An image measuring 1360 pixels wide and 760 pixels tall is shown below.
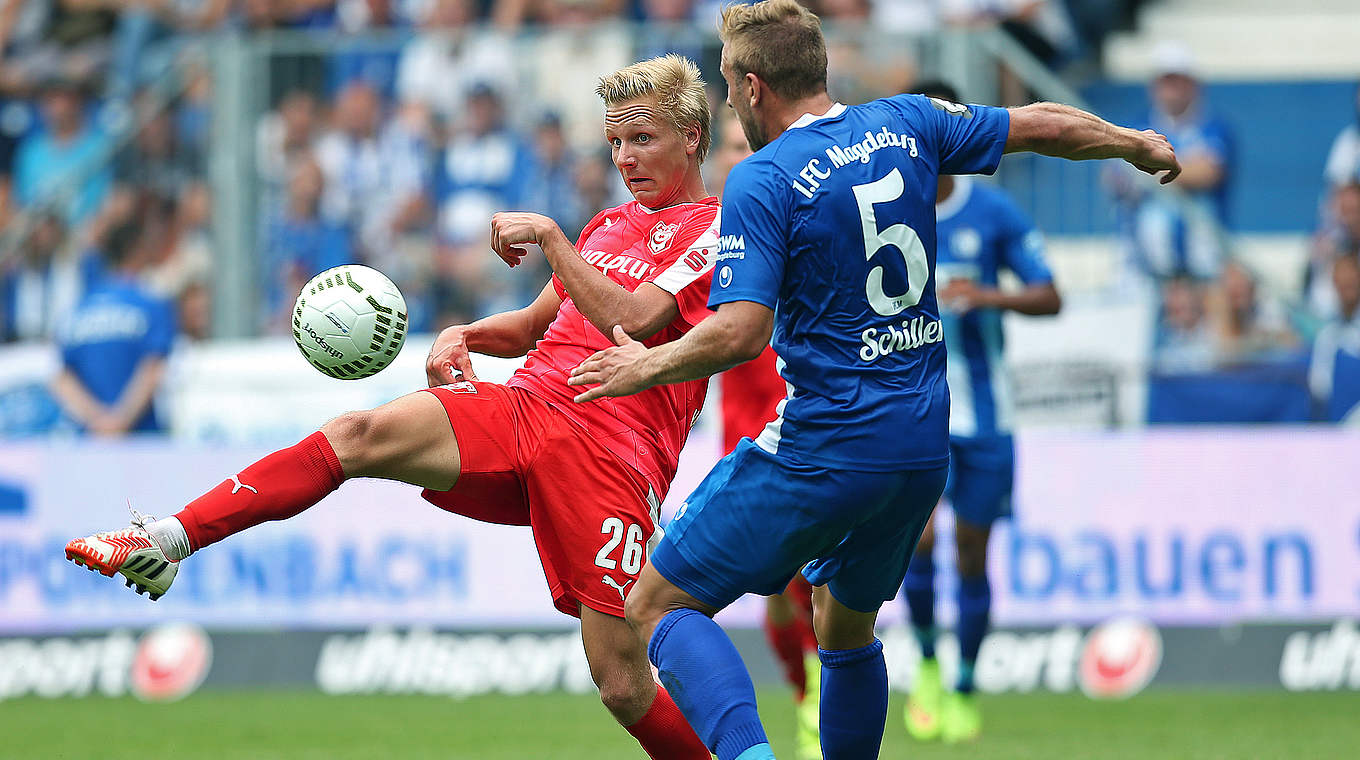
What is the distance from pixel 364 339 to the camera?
522 centimetres

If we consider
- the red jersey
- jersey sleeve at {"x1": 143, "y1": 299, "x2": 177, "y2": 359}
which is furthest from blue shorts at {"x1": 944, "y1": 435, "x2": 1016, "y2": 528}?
jersey sleeve at {"x1": 143, "y1": 299, "x2": 177, "y2": 359}

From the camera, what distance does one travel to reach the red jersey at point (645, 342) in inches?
206

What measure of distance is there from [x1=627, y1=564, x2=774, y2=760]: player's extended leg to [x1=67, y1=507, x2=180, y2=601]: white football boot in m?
1.35

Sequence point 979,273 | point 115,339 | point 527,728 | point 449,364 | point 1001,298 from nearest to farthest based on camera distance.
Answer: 1. point 449,364
2. point 1001,298
3. point 979,273
4. point 527,728
5. point 115,339

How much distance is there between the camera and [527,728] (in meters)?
8.49

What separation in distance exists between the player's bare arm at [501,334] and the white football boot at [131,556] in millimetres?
1085

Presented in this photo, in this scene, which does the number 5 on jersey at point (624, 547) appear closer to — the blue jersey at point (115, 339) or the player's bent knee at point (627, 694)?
the player's bent knee at point (627, 694)

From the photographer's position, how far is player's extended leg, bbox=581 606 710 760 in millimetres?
5133

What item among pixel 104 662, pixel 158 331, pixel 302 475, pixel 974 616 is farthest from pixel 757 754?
pixel 158 331

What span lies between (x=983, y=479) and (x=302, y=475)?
13.6 feet

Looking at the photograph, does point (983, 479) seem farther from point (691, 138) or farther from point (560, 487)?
point (560, 487)

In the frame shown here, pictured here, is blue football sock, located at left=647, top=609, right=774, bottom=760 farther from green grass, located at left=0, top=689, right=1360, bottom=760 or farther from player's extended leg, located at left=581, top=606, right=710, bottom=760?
green grass, located at left=0, top=689, right=1360, bottom=760

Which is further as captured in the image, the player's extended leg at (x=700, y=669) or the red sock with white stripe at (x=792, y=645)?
the red sock with white stripe at (x=792, y=645)

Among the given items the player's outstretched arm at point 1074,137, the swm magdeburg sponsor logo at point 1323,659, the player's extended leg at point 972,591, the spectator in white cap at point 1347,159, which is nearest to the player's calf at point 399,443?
the player's outstretched arm at point 1074,137
